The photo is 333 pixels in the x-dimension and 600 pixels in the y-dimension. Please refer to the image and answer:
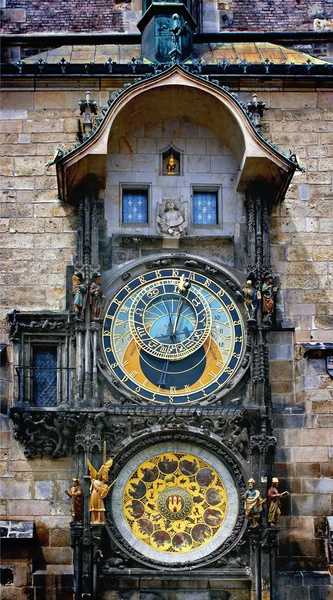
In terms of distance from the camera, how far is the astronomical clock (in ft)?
51.6

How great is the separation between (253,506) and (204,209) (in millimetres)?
3665

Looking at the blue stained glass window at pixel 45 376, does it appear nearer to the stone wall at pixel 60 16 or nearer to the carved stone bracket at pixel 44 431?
the carved stone bracket at pixel 44 431

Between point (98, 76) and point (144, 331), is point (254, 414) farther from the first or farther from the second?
point (98, 76)

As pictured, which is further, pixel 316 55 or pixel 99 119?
pixel 316 55

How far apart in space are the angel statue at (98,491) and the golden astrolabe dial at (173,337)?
1053 mm

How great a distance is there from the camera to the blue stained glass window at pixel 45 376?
642 inches

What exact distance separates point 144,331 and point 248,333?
45.2 inches

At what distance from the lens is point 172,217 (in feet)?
55.9

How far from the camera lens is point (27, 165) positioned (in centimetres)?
1728

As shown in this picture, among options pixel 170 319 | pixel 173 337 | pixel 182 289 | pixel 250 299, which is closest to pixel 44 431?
pixel 173 337

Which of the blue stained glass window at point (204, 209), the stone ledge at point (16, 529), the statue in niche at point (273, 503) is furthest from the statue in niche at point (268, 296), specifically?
the stone ledge at point (16, 529)

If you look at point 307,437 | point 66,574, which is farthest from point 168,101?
point 66,574

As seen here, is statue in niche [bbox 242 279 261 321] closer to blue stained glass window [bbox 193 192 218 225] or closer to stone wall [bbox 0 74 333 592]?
stone wall [bbox 0 74 333 592]

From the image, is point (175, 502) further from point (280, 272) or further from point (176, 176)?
point (176, 176)
